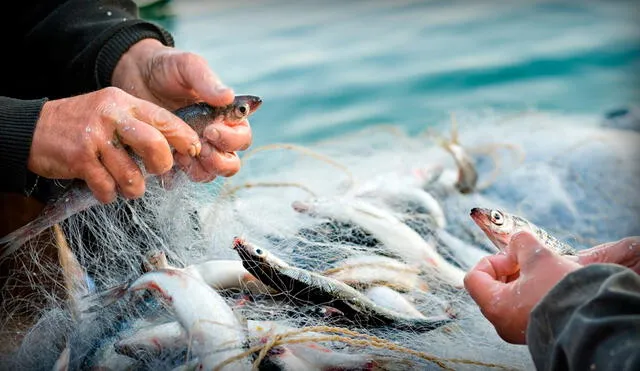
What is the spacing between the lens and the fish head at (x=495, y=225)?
2.00 metres

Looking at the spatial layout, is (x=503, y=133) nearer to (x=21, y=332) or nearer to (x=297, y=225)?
(x=297, y=225)

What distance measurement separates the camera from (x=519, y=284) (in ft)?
5.25

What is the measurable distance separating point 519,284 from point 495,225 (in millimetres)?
431

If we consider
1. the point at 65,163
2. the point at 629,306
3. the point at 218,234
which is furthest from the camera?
the point at 218,234

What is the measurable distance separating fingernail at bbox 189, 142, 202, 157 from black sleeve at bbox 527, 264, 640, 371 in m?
1.11

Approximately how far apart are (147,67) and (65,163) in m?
0.81

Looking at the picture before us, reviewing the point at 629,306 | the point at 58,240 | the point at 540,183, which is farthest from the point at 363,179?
the point at 629,306

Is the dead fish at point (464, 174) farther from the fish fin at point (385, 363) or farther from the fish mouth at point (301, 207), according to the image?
the fish fin at point (385, 363)

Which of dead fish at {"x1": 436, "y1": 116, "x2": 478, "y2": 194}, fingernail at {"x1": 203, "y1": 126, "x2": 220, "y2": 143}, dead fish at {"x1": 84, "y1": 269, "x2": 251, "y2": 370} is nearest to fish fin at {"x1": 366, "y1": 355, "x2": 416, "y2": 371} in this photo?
dead fish at {"x1": 84, "y1": 269, "x2": 251, "y2": 370}

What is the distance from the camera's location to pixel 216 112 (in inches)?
82.7

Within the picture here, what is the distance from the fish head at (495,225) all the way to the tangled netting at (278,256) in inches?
12.3

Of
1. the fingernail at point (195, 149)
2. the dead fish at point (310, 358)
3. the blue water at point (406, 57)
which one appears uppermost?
the fingernail at point (195, 149)

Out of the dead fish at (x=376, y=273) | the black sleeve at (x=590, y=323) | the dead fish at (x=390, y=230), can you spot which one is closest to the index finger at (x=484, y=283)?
the black sleeve at (x=590, y=323)

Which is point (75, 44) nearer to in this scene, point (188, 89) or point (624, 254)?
point (188, 89)
